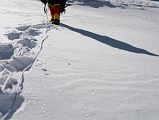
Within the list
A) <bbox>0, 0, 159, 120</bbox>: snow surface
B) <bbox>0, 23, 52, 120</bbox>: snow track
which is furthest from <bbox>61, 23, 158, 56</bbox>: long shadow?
<bbox>0, 23, 52, 120</bbox>: snow track

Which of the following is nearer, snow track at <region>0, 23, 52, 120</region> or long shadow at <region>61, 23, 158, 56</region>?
snow track at <region>0, 23, 52, 120</region>

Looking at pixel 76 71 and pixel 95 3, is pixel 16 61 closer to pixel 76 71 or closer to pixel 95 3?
pixel 76 71

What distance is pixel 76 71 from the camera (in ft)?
17.2

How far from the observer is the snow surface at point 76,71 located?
3.88 m

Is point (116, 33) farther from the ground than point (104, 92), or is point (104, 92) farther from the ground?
point (104, 92)

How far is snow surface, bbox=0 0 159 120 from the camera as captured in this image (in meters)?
3.88

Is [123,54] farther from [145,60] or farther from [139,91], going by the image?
[139,91]

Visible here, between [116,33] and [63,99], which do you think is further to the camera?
[116,33]

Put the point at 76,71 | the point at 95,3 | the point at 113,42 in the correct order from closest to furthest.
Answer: the point at 76,71, the point at 113,42, the point at 95,3

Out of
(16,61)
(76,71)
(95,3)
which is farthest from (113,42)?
(95,3)

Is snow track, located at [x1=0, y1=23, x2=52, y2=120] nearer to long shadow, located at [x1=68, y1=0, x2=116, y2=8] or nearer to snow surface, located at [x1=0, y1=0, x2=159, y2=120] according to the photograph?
snow surface, located at [x1=0, y1=0, x2=159, y2=120]

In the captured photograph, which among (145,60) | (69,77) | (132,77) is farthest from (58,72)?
(145,60)

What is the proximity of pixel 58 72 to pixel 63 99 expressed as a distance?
102 centimetres

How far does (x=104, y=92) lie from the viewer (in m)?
4.45
